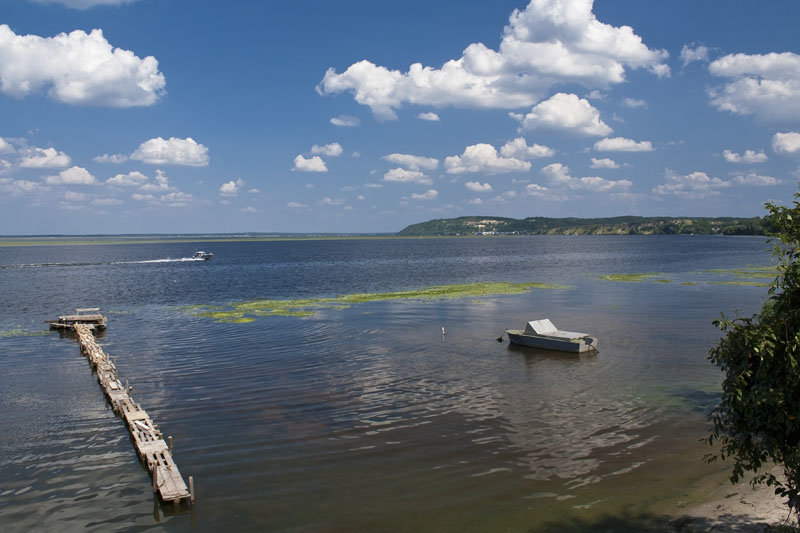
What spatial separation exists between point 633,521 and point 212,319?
52397mm

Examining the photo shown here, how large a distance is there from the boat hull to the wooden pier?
29.2 metres

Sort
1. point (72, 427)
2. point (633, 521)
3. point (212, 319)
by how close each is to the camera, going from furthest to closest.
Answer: point (212, 319), point (72, 427), point (633, 521)

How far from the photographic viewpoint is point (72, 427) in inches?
1125

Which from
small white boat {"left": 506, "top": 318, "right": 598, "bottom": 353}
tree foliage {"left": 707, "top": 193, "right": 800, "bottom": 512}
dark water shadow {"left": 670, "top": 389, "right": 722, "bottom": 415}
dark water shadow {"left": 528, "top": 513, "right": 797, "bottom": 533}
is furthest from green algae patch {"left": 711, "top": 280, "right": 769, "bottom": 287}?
tree foliage {"left": 707, "top": 193, "right": 800, "bottom": 512}

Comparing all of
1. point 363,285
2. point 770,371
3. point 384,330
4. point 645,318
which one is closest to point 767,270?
point 645,318

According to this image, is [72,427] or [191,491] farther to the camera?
[72,427]

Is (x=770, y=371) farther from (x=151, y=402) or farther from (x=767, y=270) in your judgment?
(x=767, y=270)

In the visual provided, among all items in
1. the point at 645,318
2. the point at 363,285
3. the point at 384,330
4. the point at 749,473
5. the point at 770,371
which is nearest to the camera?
the point at 770,371

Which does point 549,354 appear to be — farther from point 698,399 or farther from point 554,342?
point 698,399

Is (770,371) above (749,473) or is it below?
above

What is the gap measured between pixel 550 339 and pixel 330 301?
1491 inches

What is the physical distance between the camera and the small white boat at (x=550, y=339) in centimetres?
4297

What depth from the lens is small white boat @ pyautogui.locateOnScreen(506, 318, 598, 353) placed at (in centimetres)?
4297

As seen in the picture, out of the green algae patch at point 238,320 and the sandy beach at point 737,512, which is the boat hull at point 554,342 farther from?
the green algae patch at point 238,320
